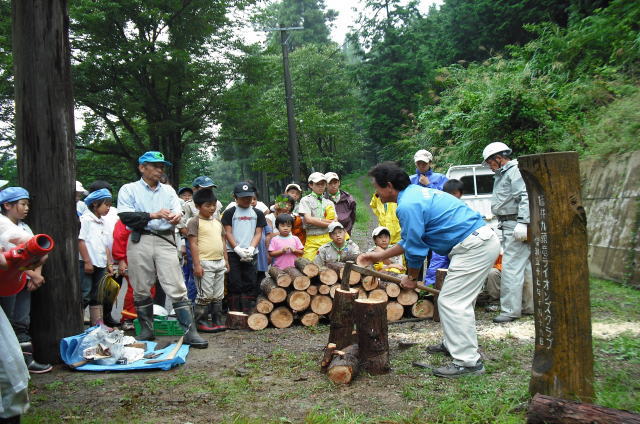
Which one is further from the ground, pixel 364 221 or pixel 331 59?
pixel 331 59

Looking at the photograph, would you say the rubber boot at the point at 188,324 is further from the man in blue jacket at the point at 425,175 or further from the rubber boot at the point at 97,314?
the man in blue jacket at the point at 425,175

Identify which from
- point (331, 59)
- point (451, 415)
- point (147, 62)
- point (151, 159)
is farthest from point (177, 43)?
point (331, 59)

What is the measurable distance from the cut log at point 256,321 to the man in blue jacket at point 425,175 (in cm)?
305

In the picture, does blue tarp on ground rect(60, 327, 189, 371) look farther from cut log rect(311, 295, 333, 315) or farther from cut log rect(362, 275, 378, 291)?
cut log rect(362, 275, 378, 291)

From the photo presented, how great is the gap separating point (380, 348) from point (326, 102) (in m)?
30.9

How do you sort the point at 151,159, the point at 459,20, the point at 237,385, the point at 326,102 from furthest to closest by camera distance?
1. the point at 326,102
2. the point at 459,20
3. the point at 151,159
4. the point at 237,385

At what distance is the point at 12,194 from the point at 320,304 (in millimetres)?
3827

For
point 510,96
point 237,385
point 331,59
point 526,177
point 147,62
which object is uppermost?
point 331,59

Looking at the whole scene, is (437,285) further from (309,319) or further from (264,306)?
(264,306)

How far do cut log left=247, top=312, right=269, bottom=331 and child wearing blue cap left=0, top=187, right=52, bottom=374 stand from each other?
2.46 metres

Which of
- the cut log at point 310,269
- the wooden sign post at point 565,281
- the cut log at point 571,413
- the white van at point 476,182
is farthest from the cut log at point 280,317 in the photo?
the white van at point 476,182

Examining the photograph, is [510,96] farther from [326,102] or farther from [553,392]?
[326,102]

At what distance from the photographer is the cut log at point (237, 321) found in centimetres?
679

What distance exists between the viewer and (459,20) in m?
28.5
